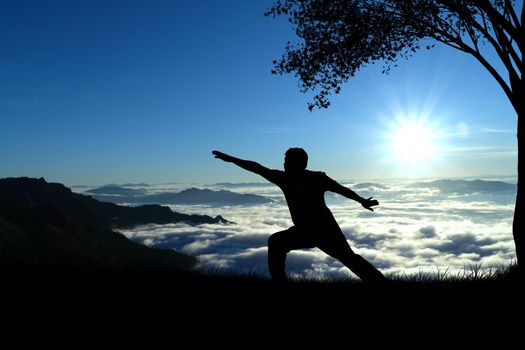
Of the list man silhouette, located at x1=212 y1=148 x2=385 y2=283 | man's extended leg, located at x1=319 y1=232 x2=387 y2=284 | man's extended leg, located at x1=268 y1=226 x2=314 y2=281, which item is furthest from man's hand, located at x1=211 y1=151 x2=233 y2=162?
man's extended leg, located at x1=319 y1=232 x2=387 y2=284

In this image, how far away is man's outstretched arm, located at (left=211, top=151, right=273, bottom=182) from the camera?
8.29m

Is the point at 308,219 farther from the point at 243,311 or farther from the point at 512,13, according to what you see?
the point at 512,13

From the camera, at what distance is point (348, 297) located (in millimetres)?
8258

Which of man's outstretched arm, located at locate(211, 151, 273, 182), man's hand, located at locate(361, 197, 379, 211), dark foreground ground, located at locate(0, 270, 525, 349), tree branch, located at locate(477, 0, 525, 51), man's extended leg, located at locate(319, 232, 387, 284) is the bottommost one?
dark foreground ground, located at locate(0, 270, 525, 349)

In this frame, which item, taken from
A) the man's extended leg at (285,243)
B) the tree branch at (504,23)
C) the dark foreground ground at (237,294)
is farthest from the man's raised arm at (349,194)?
the tree branch at (504,23)

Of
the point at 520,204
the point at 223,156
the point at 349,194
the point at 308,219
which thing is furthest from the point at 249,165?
the point at 520,204

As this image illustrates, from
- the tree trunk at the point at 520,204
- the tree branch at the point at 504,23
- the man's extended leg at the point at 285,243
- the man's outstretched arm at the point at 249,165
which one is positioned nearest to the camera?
the man's extended leg at the point at 285,243

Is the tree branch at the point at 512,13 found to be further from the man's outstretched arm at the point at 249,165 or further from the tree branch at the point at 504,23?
the man's outstretched arm at the point at 249,165

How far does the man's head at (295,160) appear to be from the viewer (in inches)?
314

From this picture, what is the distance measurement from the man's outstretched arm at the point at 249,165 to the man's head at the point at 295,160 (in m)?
0.42

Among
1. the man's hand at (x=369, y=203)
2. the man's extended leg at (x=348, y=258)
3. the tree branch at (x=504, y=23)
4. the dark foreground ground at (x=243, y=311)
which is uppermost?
the tree branch at (x=504, y=23)

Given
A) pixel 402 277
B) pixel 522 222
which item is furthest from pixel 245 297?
pixel 522 222

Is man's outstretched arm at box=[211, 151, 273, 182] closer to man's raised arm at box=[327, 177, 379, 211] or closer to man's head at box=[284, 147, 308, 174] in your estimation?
man's head at box=[284, 147, 308, 174]

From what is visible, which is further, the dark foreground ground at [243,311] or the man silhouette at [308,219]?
the man silhouette at [308,219]
